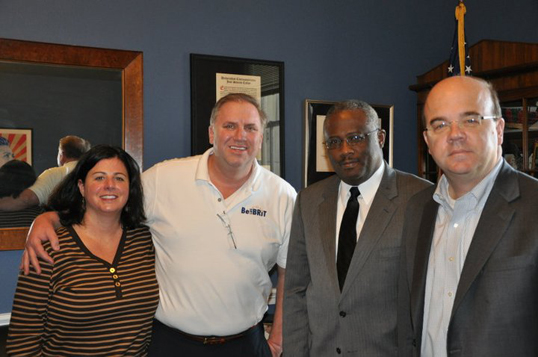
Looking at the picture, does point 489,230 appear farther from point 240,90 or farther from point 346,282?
point 240,90

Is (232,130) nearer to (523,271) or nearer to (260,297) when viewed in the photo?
(260,297)

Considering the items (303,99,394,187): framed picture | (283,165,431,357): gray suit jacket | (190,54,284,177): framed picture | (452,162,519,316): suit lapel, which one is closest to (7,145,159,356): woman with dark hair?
(283,165,431,357): gray suit jacket

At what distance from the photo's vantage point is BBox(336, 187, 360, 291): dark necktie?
1854 millimetres

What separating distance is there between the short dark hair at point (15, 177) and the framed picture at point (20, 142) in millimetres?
36

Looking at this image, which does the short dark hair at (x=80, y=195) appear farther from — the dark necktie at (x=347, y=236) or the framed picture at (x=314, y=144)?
the framed picture at (x=314, y=144)

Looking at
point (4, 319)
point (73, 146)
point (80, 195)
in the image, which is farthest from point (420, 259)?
point (4, 319)

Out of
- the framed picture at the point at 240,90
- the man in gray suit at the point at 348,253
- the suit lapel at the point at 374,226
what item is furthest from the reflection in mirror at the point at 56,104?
the suit lapel at the point at 374,226

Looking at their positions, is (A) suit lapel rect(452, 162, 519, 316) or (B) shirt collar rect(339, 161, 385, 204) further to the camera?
(B) shirt collar rect(339, 161, 385, 204)

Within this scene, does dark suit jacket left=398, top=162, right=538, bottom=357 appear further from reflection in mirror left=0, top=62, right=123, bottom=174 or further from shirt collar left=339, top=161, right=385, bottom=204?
reflection in mirror left=0, top=62, right=123, bottom=174

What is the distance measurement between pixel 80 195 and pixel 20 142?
85 cm

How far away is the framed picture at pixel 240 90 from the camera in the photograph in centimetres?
318

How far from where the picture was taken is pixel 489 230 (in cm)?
144

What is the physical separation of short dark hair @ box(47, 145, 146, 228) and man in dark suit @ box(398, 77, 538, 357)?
1.17 meters

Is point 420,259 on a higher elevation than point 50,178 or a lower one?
lower
